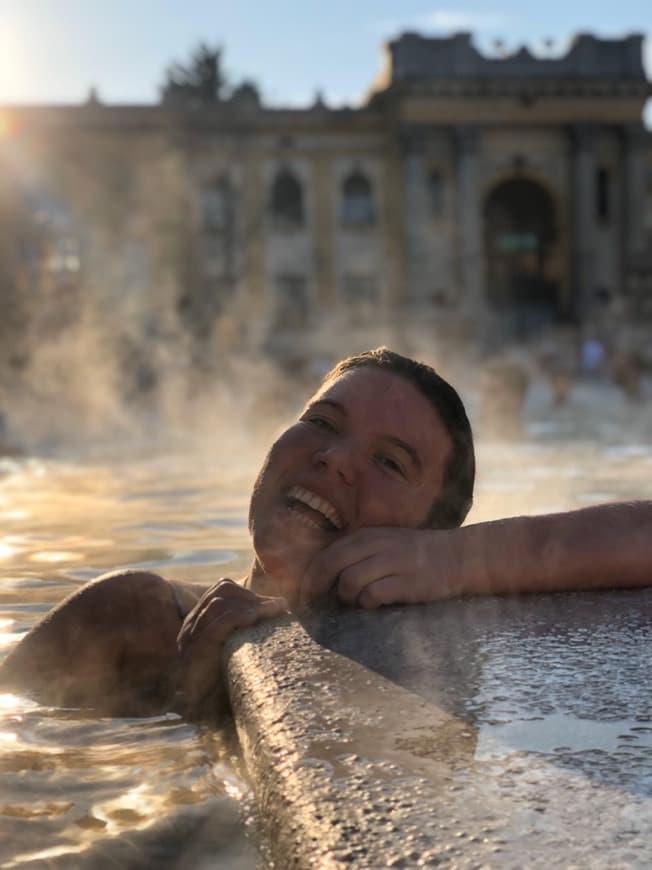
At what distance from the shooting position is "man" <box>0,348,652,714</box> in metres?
2.27

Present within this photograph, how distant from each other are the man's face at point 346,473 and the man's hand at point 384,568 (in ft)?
0.22

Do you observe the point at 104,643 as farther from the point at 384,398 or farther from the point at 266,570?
the point at 384,398

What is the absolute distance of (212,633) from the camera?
224 centimetres

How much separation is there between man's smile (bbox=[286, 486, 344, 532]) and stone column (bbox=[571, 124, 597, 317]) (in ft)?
109

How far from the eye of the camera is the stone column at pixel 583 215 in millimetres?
34312

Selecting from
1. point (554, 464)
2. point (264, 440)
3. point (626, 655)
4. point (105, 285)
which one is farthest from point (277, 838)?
point (105, 285)

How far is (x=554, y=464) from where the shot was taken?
28.3ft

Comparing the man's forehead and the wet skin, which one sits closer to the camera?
the wet skin

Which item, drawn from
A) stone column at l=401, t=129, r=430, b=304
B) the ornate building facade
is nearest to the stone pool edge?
the ornate building facade

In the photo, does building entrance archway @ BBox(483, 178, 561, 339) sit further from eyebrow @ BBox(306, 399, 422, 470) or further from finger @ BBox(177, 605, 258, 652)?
finger @ BBox(177, 605, 258, 652)

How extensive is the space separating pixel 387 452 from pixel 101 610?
2.19 feet

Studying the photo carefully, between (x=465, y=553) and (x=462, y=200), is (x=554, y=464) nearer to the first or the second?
(x=465, y=553)

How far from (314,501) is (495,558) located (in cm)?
39

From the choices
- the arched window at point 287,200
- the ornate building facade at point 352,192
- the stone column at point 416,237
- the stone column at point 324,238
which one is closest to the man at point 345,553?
the ornate building facade at point 352,192
